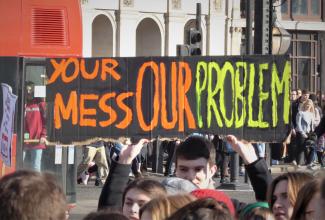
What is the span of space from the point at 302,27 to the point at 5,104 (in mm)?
34726

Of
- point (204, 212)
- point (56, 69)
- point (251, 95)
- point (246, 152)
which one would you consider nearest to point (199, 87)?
point (251, 95)

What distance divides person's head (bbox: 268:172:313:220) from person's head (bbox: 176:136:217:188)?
2.45ft

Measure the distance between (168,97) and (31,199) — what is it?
240 inches

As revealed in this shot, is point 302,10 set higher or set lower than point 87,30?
higher

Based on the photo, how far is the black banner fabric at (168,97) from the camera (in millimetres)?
9062

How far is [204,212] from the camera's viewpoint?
3.59 m

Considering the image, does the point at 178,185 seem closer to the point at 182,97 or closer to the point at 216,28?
the point at 182,97

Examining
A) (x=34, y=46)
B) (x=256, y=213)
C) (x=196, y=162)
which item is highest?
(x=34, y=46)

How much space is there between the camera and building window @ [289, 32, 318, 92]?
45094 mm

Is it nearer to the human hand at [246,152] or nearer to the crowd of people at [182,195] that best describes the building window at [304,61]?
the human hand at [246,152]

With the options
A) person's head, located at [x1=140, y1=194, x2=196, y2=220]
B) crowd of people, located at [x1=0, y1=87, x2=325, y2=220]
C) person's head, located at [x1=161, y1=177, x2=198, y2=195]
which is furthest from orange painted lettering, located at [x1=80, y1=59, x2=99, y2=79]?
person's head, located at [x1=140, y1=194, x2=196, y2=220]

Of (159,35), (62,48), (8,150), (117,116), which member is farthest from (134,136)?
(159,35)

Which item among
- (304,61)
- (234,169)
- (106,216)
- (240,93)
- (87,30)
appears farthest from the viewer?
(304,61)

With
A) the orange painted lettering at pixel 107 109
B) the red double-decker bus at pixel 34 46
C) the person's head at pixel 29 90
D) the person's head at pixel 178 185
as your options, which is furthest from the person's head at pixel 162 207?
the person's head at pixel 29 90
